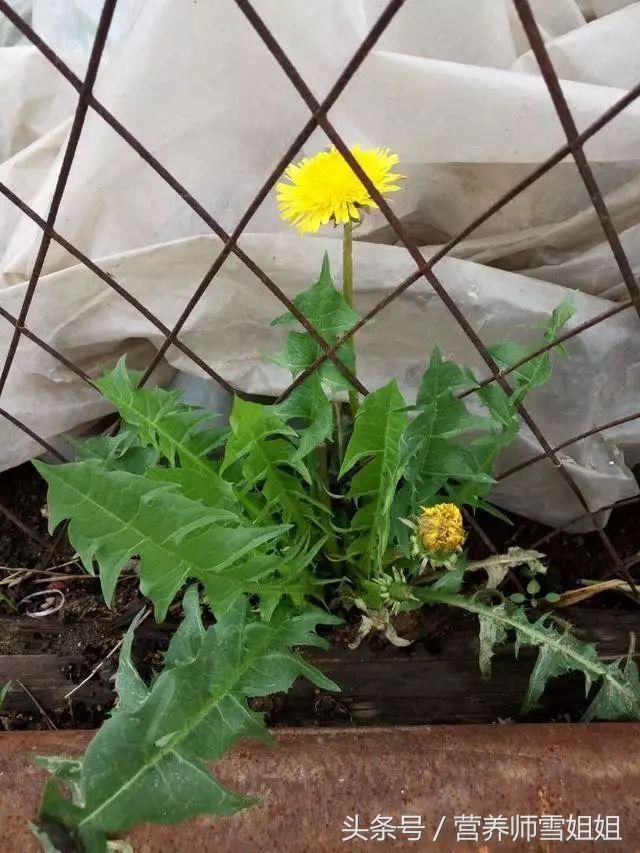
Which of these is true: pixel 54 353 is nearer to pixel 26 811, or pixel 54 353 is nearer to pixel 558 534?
pixel 26 811

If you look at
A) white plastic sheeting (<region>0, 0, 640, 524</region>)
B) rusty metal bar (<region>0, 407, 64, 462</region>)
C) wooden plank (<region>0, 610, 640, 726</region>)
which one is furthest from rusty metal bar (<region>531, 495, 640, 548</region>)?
rusty metal bar (<region>0, 407, 64, 462</region>)

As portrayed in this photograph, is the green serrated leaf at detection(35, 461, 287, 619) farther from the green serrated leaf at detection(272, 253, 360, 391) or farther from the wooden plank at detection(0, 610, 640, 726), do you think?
the wooden plank at detection(0, 610, 640, 726)

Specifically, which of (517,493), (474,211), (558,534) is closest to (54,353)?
(474,211)

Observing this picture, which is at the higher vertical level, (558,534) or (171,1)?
(171,1)

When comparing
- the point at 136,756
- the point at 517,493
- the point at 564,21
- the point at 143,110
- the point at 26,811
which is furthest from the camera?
the point at 517,493

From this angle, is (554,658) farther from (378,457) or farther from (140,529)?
(140,529)

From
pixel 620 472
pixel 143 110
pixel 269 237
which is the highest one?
pixel 143 110

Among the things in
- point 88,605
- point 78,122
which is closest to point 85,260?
point 78,122

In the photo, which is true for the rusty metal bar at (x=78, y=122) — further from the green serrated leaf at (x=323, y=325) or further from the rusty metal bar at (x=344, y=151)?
the green serrated leaf at (x=323, y=325)
